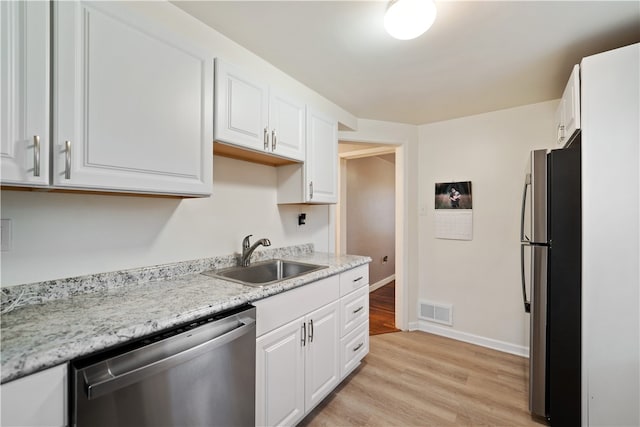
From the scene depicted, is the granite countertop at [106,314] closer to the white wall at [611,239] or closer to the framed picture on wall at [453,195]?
the white wall at [611,239]

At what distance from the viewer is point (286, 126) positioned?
190 centimetres

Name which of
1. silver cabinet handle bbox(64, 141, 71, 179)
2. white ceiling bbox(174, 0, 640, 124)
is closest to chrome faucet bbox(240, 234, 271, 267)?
silver cabinet handle bbox(64, 141, 71, 179)

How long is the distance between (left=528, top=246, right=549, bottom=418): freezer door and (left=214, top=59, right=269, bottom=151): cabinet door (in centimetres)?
181

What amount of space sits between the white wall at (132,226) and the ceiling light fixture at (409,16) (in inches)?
49.4

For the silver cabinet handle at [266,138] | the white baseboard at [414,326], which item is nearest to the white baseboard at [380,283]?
the white baseboard at [414,326]

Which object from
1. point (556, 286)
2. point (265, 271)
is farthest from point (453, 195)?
point (265, 271)

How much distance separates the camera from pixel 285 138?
1.89m

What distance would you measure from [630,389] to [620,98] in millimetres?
1472

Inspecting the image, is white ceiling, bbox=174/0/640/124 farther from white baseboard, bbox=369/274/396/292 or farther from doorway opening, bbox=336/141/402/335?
white baseboard, bbox=369/274/396/292

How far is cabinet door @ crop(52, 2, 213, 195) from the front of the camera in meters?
0.97

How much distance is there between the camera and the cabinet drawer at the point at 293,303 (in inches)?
54.1

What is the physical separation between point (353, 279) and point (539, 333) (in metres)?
1.19

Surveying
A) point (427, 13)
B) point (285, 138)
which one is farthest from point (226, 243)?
point (427, 13)

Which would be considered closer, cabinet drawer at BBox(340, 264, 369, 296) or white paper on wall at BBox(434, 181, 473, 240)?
cabinet drawer at BBox(340, 264, 369, 296)
